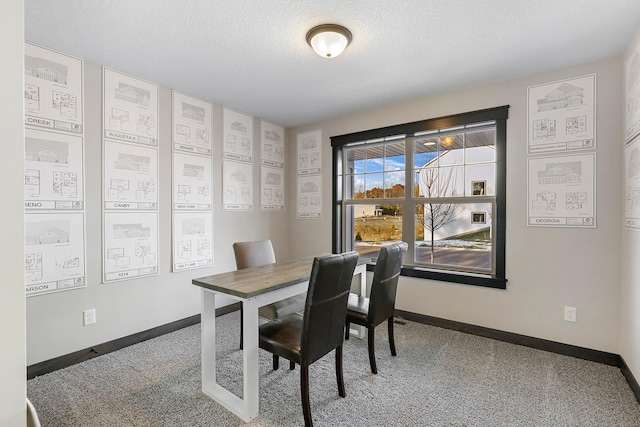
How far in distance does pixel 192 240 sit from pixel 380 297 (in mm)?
2057

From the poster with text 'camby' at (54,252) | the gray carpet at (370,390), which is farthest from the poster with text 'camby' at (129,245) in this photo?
the gray carpet at (370,390)

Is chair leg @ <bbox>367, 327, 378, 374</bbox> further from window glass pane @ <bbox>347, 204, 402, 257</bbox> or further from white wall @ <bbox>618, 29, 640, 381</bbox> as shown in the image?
white wall @ <bbox>618, 29, 640, 381</bbox>

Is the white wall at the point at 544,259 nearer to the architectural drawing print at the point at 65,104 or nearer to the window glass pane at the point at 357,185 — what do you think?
the window glass pane at the point at 357,185

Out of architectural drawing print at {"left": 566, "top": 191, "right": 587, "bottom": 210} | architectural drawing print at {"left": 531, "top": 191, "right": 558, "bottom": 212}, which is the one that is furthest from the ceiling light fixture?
architectural drawing print at {"left": 566, "top": 191, "right": 587, "bottom": 210}

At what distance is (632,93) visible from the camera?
2.11m

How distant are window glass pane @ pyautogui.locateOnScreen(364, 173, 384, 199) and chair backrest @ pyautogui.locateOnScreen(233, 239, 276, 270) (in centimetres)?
150

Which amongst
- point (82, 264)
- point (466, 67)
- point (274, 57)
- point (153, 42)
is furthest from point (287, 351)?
point (466, 67)

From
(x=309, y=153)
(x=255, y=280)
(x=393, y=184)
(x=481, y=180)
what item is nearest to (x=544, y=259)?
(x=481, y=180)

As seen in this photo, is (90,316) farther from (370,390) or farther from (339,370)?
(370,390)

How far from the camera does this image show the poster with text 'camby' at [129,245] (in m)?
2.61

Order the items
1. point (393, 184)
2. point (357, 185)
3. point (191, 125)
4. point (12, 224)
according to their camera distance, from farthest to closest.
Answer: point (357, 185), point (393, 184), point (191, 125), point (12, 224)

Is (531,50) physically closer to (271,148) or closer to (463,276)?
(463,276)

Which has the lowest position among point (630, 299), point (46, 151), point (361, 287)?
point (361, 287)

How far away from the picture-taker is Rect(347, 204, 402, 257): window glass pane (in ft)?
11.8
